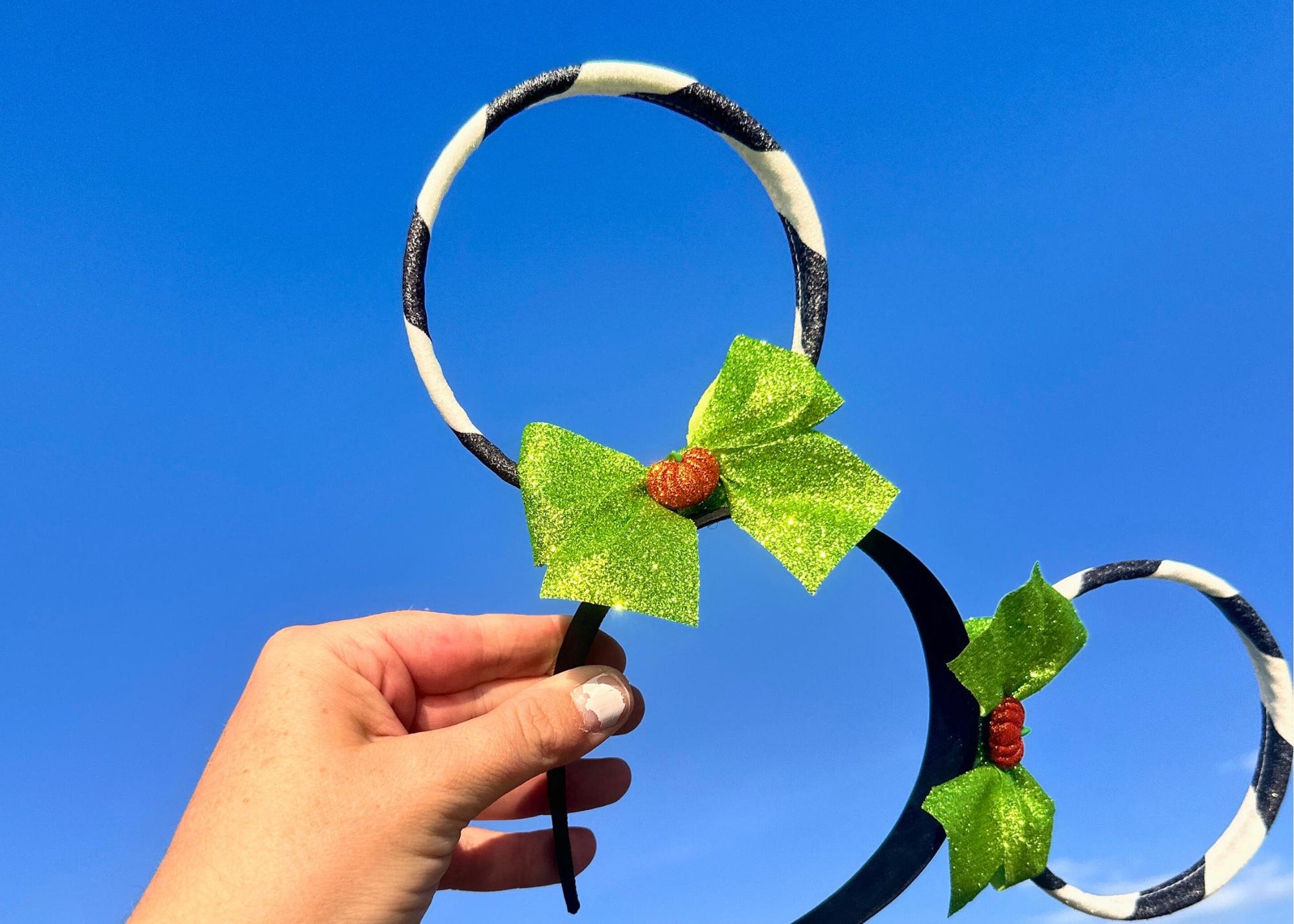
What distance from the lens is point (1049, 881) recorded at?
4.82 ft

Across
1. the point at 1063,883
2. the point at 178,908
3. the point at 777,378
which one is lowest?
the point at 1063,883

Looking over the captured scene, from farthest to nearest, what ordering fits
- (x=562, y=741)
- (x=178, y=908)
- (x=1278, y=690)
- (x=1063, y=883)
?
(x=1278, y=690) → (x=1063, y=883) → (x=562, y=741) → (x=178, y=908)

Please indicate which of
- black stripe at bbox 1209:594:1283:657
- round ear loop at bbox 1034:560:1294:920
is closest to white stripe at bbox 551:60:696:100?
round ear loop at bbox 1034:560:1294:920

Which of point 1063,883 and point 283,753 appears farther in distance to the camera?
point 1063,883

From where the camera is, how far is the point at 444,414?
3.93 feet

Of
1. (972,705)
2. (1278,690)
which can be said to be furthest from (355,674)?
(1278,690)

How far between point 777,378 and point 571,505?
305mm

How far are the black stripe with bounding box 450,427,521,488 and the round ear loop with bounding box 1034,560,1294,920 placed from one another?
1.05m

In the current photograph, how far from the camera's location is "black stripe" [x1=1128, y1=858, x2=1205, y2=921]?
1.55 meters

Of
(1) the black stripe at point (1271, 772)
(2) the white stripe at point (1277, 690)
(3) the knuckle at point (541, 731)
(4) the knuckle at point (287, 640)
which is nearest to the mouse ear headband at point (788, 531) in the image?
(3) the knuckle at point (541, 731)

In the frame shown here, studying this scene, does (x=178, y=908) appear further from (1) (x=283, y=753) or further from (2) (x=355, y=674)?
(2) (x=355, y=674)

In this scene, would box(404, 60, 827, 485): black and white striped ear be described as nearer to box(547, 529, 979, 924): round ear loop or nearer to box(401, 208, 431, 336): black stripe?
box(401, 208, 431, 336): black stripe

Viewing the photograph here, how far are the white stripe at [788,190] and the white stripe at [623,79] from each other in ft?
0.38

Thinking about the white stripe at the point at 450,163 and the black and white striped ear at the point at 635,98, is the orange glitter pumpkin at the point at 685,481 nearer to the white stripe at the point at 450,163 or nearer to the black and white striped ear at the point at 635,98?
the black and white striped ear at the point at 635,98
